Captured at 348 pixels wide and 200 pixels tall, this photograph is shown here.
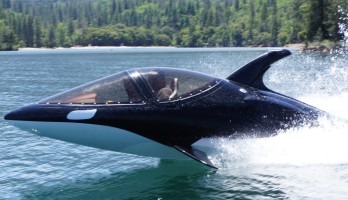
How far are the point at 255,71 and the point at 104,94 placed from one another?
369 cm

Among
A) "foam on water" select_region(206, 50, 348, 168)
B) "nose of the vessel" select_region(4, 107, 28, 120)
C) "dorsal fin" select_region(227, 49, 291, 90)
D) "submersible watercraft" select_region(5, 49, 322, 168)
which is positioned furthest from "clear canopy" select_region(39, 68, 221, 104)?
"foam on water" select_region(206, 50, 348, 168)

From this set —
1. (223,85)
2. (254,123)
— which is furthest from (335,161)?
(223,85)

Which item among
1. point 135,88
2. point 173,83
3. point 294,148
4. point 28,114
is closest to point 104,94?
point 135,88

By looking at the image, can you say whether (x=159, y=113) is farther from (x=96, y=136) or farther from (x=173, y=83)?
(x=96, y=136)

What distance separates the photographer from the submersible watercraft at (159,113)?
11.5 metres

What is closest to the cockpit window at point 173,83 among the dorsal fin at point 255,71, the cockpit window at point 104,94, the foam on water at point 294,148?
the cockpit window at point 104,94

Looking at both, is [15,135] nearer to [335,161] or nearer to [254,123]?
[254,123]

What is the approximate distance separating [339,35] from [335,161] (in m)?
103

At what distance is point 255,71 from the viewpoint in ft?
41.9

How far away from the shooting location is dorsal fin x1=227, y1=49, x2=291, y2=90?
12633mm

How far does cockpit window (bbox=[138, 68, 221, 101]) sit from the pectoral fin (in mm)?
1171

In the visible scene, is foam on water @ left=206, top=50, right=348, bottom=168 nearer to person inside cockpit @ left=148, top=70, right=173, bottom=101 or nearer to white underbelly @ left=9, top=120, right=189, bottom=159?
white underbelly @ left=9, top=120, right=189, bottom=159

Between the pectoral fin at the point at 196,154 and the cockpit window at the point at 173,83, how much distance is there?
3.84 feet

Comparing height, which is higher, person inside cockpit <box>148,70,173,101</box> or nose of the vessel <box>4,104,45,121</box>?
person inside cockpit <box>148,70,173,101</box>
